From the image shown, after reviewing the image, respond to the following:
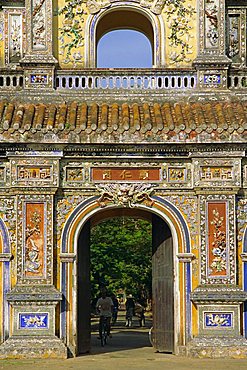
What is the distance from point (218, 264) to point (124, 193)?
2666 millimetres

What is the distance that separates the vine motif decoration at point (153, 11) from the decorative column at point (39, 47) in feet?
1.75

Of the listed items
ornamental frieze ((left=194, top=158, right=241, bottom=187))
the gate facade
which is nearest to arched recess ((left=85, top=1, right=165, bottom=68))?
the gate facade

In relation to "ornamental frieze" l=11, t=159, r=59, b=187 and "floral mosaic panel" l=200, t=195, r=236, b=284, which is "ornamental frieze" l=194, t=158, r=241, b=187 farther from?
"ornamental frieze" l=11, t=159, r=59, b=187

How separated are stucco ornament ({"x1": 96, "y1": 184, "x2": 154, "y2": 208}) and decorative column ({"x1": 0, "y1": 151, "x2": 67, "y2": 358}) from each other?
3.72 ft

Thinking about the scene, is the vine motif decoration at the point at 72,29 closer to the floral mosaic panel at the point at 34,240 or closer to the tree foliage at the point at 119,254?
the floral mosaic panel at the point at 34,240

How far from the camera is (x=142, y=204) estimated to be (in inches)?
774

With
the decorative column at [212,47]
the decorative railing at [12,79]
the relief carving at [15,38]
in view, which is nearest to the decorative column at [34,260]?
the decorative railing at [12,79]

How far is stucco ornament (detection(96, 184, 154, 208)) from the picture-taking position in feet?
64.2

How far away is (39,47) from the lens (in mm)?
21125

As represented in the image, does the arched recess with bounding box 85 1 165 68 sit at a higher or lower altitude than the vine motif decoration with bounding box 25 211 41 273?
higher

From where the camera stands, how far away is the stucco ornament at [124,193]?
1956 centimetres

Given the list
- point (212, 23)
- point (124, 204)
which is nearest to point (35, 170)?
point (124, 204)

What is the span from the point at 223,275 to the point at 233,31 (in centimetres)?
669

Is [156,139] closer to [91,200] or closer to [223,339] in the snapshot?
[91,200]
